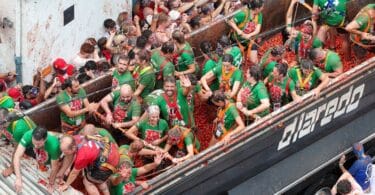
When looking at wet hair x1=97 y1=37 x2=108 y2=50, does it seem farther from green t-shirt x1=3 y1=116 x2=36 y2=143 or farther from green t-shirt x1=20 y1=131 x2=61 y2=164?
green t-shirt x1=20 y1=131 x2=61 y2=164

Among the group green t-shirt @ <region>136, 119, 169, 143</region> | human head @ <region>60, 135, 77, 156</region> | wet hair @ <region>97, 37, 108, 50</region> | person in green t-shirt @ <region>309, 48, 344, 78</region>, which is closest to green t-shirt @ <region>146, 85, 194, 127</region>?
green t-shirt @ <region>136, 119, 169, 143</region>

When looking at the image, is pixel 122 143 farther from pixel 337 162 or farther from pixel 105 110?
pixel 337 162

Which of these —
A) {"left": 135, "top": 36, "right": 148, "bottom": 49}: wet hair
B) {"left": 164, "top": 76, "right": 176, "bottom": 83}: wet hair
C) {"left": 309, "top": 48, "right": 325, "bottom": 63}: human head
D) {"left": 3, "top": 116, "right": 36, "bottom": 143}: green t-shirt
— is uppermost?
{"left": 3, "top": 116, "right": 36, "bottom": 143}: green t-shirt

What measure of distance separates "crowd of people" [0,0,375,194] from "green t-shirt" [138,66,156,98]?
13 millimetres

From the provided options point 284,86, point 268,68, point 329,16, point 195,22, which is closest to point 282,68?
point 284,86

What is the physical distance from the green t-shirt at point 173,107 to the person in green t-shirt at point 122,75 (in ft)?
1.35

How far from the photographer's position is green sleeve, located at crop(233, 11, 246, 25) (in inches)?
496

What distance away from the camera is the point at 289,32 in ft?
42.9

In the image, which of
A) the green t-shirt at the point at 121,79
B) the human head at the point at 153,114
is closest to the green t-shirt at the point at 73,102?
the green t-shirt at the point at 121,79

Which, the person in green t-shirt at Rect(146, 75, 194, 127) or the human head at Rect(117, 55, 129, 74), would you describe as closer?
the person in green t-shirt at Rect(146, 75, 194, 127)

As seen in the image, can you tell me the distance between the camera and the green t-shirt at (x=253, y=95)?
1094 centimetres

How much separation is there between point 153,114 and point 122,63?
921 mm

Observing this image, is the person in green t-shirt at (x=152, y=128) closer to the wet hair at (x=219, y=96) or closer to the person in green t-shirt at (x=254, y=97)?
the wet hair at (x=219, y=96)

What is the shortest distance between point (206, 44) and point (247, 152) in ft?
7.60
